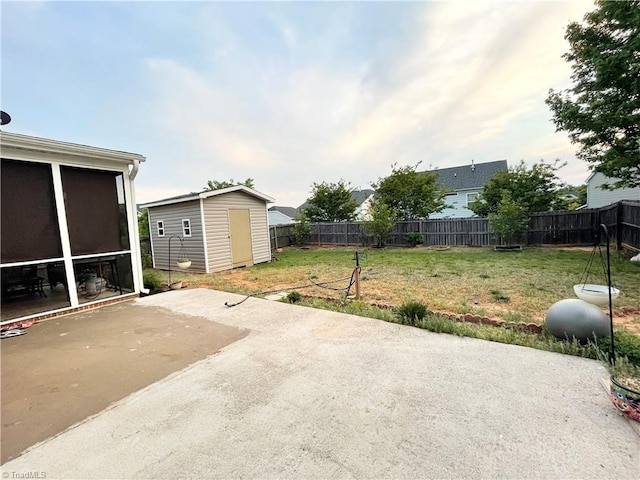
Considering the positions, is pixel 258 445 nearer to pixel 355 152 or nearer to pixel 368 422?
pixel 368 422

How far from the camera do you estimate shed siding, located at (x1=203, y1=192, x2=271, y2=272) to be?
8875mm

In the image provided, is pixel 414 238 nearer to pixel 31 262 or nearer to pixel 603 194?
pixel 603 194

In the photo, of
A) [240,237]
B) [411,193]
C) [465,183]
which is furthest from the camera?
[465,183]

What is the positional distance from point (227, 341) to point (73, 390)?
1.40 m

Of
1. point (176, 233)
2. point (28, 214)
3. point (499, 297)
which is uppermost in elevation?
point (28, 214)

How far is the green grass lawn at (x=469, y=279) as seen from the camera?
14.2 ft

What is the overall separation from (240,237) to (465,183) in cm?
1874

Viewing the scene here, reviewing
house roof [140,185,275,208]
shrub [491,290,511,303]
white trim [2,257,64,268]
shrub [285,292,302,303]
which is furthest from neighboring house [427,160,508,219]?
white trim [2,257,64,268]

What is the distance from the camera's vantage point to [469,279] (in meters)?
6.17

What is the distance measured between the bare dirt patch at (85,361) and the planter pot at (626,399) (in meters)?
3.43

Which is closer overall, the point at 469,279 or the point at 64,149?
the point at 64,149

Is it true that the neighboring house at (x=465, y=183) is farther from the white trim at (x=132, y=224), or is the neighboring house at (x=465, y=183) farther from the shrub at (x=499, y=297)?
the white trim at (x=132, y=224)

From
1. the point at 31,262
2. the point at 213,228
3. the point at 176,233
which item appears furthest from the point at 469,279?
the point at 176,233

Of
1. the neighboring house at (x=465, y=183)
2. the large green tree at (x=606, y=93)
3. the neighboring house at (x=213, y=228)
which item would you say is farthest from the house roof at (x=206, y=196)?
the neighboring house at (x=465, y=183)
